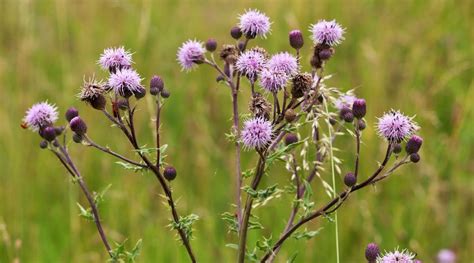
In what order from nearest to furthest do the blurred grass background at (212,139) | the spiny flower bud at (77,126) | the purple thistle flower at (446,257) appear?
the spiny flower bud at (77,126), the purple thistle flower at (446,257), the blurred grass background at (212,139)

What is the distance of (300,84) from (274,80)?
0.25 feet

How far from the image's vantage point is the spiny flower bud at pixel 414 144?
1.85 meters

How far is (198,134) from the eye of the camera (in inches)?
172

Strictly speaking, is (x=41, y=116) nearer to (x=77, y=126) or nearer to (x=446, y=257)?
(x=77, y=126)

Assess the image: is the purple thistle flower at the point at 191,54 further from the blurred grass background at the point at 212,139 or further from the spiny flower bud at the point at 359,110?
the blurred grass background at the point at 212,139

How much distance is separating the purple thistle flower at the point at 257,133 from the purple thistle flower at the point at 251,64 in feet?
0.58

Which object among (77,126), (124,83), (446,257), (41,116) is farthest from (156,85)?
(446,257)

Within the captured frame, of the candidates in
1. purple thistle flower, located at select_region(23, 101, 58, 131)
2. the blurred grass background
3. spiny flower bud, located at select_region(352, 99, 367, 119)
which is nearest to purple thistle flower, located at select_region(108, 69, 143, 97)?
purple thistle flower, located at select_region(23, 101, 58, 131)

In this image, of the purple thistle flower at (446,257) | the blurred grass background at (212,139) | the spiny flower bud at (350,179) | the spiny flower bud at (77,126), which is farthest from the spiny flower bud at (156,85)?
the purple thistle flower at (446,257)

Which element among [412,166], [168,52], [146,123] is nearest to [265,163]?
→ [412,166]

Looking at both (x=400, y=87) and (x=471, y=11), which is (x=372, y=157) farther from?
(x=471, y=11)

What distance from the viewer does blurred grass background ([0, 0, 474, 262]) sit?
139 inches

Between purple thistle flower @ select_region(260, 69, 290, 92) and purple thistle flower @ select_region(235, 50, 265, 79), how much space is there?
51mm

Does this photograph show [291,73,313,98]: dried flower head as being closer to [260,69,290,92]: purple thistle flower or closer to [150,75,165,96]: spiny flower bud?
[260,69,290,92]: purple thistle flower
